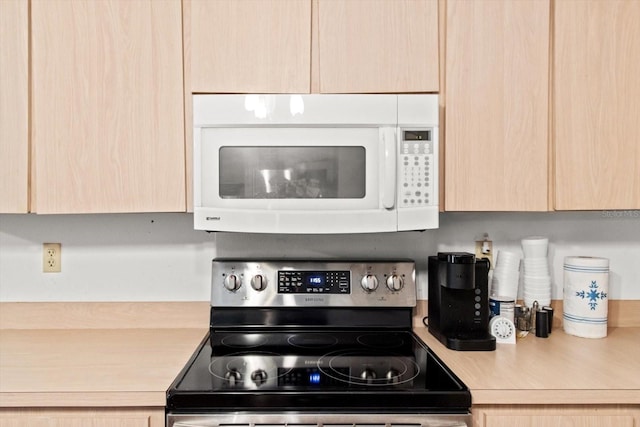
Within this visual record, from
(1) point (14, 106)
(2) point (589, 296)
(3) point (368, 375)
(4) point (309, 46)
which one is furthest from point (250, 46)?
(2) point (589, 296)

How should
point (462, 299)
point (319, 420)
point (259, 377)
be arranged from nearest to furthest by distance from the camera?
point (319, 420) < point (259, 377) < point (462, 299)

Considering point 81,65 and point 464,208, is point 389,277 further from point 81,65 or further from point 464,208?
point 81,65

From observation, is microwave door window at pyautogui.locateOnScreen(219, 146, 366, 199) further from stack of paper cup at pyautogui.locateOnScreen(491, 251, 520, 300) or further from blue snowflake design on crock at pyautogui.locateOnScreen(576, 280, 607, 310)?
blue snowflake design on crock at pyautogui.locateOnScreen(576, 280, 607, 310)

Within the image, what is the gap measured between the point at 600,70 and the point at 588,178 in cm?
32

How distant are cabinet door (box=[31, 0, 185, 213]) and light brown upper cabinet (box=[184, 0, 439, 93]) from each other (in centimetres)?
10

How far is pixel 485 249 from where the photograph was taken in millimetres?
1680

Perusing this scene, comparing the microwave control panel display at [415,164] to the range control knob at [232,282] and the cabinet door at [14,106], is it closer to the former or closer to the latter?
the range control knob at [232,282]

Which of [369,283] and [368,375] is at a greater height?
[369,283]

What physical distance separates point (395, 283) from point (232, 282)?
1.86 ft

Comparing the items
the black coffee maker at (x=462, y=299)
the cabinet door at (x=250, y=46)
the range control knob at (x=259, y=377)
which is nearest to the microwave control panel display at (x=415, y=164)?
the black coffee maker at (x=462, y=299)

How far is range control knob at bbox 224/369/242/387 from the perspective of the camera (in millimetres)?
1132

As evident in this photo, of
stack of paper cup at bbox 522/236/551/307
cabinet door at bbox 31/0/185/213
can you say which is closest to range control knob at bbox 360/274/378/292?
stack of paper cup at bbox 522/236/551/307

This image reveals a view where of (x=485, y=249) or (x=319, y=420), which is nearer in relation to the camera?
(x=319, y=420)

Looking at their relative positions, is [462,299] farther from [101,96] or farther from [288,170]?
[101,96]
